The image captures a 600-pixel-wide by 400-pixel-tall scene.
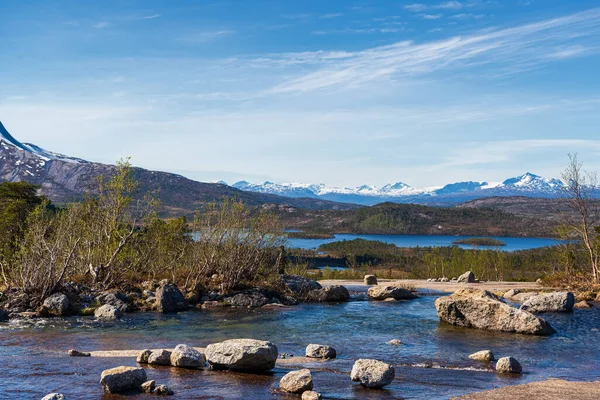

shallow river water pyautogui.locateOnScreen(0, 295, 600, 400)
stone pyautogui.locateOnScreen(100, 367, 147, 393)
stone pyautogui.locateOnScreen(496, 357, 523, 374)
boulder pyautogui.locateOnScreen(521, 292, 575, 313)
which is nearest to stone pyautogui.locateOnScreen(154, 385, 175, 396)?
shallow river water pyautogui.locateOnScreen(0, 295, 600, 400)

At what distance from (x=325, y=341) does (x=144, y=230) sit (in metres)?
25.8

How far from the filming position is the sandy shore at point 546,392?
18.2m

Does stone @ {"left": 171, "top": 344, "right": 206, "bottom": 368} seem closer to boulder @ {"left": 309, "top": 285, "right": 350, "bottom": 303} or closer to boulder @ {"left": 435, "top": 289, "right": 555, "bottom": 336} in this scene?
boulder @ {"left": 435, "top": 289, "right": 555, "bottom": 336}

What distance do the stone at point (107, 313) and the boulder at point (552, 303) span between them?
102 feet

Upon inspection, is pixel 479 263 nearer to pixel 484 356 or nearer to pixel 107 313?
pixel 484 356

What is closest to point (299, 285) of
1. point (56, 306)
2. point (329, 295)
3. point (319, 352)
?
point (329, 295)

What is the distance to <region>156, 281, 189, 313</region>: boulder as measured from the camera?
39625mm

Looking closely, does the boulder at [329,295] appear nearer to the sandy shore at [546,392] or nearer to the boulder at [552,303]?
the boulder at [552,303]

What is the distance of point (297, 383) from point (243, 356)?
376 cm

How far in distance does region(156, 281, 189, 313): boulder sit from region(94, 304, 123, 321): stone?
371 cm

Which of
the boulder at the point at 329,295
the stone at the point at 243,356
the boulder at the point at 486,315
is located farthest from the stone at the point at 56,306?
the boulder at the point at 486,315

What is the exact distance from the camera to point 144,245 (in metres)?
50.2

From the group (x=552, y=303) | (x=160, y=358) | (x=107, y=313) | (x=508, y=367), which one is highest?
(x=160, y=358)

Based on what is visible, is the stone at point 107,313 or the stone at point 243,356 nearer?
the stone at point 243,356
